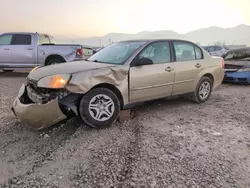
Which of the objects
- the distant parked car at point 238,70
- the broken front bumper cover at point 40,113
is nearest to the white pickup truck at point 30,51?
the distant parked car at point 238,70

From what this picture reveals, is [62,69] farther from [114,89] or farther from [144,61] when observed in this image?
[144,61]

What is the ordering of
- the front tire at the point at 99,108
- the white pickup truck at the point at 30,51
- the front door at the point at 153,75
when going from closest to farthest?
the front tire at the point at 99,108
the front door at the point at 153,75
the white pickup truck at the point at 30,51

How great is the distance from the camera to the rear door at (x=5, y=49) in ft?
35.9

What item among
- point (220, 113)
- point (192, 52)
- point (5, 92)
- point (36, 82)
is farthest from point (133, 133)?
point (5, 92)

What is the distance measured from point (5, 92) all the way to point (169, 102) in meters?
4.72

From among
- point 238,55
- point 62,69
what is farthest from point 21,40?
point 238,55

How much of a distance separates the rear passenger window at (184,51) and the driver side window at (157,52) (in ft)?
0.86

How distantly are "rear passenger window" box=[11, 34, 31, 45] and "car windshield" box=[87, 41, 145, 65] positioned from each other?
20.6 feet

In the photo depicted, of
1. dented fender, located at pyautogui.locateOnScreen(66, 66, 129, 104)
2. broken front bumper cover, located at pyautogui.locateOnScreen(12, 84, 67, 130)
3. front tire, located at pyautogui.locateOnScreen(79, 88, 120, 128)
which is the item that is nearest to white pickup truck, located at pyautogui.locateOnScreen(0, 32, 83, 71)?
dented fender, located at pyautogui.locateOnScreen(66, 66, 129, 104)

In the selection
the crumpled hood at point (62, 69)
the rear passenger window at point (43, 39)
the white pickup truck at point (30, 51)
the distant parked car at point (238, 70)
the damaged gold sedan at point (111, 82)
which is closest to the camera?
the damaged gold sedan at point (111, 82)

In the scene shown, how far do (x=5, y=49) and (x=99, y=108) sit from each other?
26.7 ft

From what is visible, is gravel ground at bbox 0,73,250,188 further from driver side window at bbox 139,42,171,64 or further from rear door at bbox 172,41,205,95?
driver side window at bbox 139,42,171,64

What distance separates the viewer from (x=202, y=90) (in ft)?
21.3

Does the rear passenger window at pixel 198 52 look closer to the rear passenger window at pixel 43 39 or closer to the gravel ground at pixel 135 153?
the gravel ground at pixel 135 153
